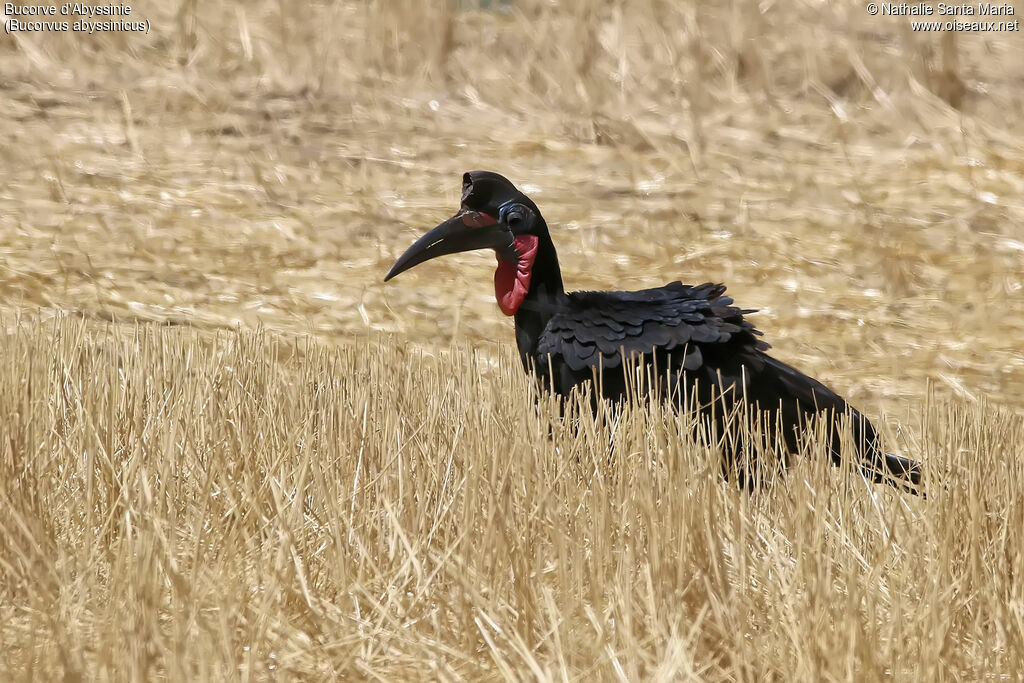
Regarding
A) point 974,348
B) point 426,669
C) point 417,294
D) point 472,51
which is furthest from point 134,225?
point 426,669

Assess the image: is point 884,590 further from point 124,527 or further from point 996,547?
point 124,527

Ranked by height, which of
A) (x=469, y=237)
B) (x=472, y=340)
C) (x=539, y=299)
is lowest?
(x=472, y=340)

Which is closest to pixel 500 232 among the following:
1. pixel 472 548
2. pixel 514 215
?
pixel 514 215

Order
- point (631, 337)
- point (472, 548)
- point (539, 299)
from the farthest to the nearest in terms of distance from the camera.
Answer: point (539, 299)
point (631, 337)
point (472, 548)

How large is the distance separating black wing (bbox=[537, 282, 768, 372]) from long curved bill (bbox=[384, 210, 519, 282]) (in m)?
0.27

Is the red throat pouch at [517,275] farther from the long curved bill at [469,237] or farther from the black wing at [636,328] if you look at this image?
the black wing at [636,328]

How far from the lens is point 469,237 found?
3.94 m

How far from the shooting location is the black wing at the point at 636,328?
363cm

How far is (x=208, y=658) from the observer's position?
220cm

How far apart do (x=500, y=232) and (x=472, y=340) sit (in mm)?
1901

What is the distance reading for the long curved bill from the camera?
389 cm

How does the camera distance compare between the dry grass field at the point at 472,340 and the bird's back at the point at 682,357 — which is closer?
the dry grass field at the point at 472,340

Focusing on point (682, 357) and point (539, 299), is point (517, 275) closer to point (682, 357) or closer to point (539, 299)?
point (539, 299)

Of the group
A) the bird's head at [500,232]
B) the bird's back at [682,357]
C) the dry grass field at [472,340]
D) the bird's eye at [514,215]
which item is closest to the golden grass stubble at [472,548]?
A: the dry grass field at [472,340]
